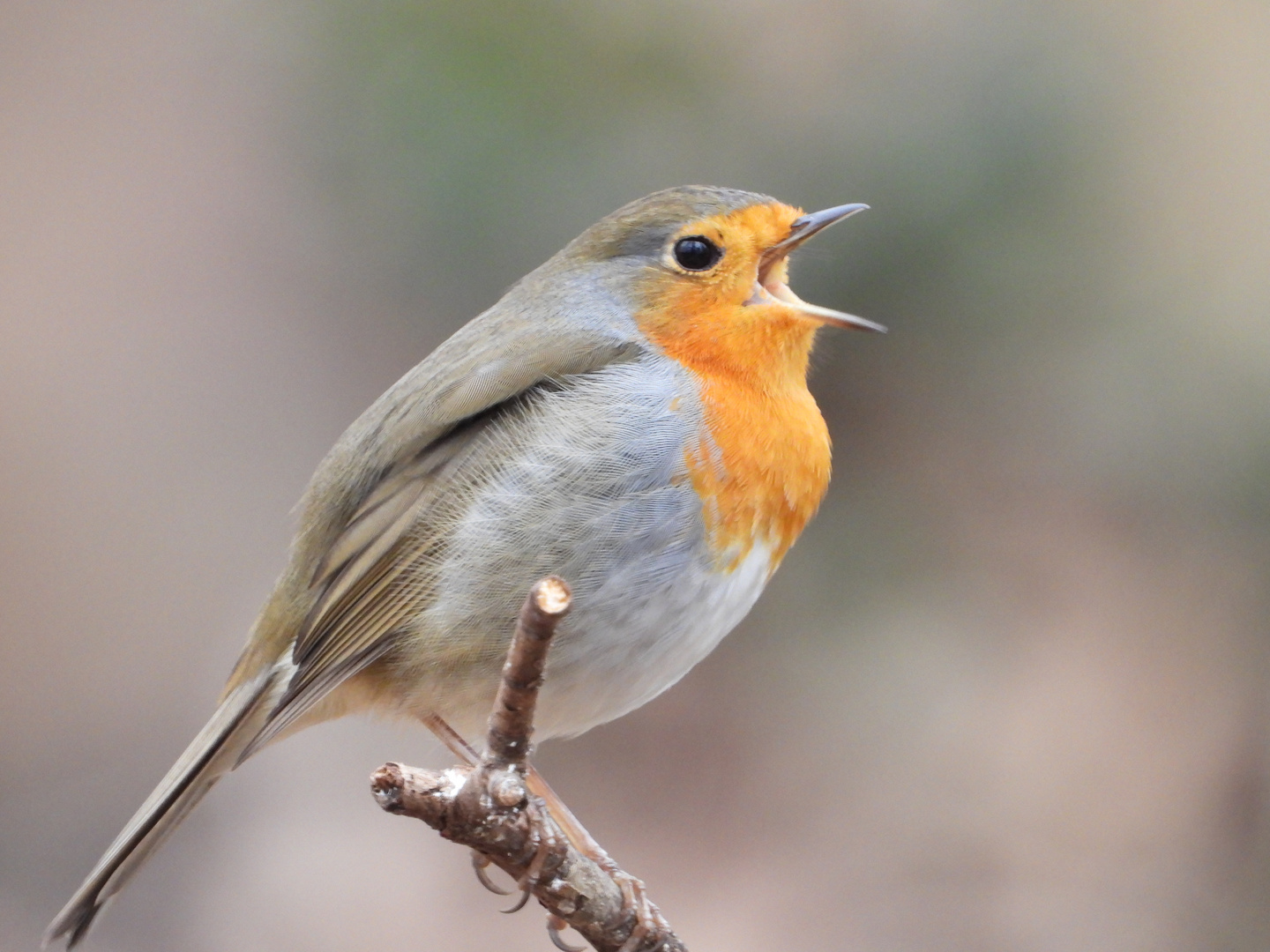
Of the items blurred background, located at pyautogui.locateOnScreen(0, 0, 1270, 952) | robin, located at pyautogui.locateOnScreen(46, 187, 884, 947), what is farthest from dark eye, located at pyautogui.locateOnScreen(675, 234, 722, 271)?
blurred background, located at pyautogui.locateOnScreen(0, 0, 1270, 952)

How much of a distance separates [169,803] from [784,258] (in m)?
1.59

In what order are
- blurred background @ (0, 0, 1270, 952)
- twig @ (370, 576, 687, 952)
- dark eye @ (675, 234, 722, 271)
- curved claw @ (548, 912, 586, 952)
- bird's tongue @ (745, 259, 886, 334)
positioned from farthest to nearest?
blurred background @ (0, 0, 1270, 952) < dark eye @ (675, 234, 722, 271) < curved claw @ (548, 912, 586, 952) < bird's tongue @ (745, 259, 886, 334) < twig @ (370, 576, 687, 952)

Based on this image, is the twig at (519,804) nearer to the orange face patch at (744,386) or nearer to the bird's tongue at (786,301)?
the orange face patch at (744,386)

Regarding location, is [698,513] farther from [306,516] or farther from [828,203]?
[828,203]

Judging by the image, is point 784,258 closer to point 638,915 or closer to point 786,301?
point 786,301

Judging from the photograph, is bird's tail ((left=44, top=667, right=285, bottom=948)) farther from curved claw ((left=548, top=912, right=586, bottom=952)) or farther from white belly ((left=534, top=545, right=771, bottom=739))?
curved claw ((left=548, top=912, right=586, bottom=952))

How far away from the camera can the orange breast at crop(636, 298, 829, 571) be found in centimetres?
227

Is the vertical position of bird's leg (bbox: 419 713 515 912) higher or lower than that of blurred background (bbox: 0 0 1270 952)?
lower

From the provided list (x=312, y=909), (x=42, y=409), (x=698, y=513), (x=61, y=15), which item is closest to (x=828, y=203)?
(x=698, y=513)

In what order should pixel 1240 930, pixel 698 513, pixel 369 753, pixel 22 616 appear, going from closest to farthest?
pixel 698 513 < pixel 1240 930 < pixel 369 753 < pixel 22 616

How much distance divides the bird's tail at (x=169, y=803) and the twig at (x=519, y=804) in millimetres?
589

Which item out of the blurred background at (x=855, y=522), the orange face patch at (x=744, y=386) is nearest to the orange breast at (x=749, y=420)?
the orange face patch at (x=744, y=386)

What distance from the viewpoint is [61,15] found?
223 inches

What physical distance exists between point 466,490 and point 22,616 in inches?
129
